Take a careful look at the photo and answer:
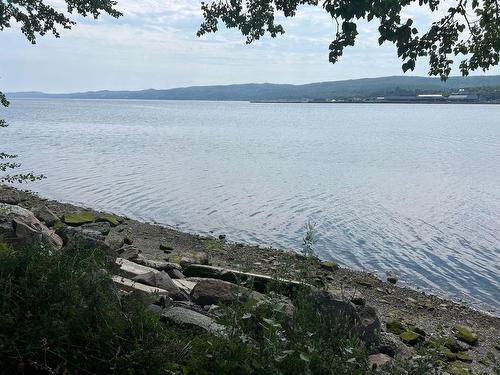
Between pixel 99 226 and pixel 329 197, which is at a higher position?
pixel 99 226

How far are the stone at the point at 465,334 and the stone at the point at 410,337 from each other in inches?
66.5

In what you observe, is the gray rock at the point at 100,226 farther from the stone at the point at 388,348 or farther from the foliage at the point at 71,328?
the foliage at the point at 71,328

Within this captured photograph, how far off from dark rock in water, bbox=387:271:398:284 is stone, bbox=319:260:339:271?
196 cm

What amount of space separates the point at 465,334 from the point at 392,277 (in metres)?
5.19

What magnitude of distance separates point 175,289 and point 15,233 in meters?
3.35

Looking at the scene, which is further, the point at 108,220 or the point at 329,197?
the point at 329,197

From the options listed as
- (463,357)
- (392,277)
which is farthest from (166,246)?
(463,357)

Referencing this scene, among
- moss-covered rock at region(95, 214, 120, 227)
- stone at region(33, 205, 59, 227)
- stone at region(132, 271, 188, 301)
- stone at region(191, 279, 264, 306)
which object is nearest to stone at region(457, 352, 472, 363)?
stone at region(191, 279, 264, 306)

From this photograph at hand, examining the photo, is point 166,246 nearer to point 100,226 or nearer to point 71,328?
point 100,226

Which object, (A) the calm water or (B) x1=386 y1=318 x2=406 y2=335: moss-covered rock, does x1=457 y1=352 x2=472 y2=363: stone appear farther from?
(A) the calm water

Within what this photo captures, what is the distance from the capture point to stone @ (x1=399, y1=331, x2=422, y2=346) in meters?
11.3

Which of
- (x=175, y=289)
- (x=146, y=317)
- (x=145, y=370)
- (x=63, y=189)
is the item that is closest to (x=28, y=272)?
(x=146, y=317)

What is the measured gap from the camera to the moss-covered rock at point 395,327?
11978 mm

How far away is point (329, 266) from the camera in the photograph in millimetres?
18250
